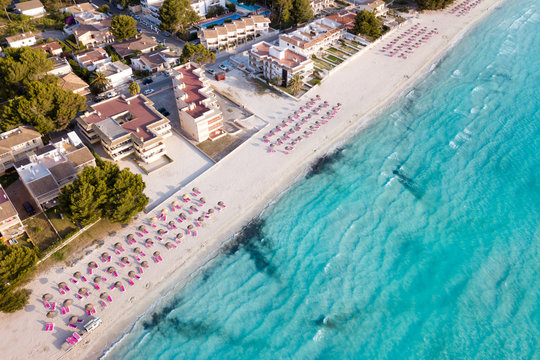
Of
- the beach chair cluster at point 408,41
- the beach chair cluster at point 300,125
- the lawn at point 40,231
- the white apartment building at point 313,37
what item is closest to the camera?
the lawn at point 40,231

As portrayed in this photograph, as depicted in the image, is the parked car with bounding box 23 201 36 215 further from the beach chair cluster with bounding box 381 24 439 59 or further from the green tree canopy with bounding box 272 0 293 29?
the beach chair cluster with bounding box 381 24 439 59

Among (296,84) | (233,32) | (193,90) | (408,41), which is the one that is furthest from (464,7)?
(193,90)

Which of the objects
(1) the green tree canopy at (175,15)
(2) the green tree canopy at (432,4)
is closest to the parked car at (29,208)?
(1) the green tree canopy at (175,15)

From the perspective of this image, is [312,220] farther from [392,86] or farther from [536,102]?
[536,102]

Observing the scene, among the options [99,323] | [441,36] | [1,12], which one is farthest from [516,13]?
[1,12]

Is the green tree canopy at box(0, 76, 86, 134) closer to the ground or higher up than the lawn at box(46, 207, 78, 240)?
higher up

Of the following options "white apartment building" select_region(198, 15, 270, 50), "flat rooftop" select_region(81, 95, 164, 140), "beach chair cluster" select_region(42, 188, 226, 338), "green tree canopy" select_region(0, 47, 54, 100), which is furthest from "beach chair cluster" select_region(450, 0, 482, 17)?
"green tree canopy" select_region(0, 47, 54, 100)

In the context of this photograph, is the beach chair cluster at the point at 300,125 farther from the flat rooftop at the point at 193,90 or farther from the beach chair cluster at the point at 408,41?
the beach chair cluster at the point at 408,41
